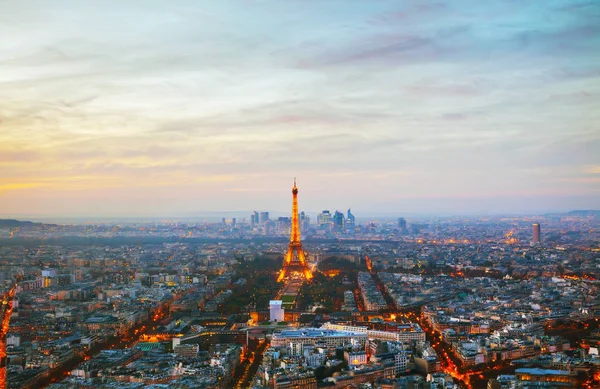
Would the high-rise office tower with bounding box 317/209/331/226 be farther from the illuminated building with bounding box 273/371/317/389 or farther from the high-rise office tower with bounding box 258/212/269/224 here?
the illuminated building with bounding box 273/371/317/389

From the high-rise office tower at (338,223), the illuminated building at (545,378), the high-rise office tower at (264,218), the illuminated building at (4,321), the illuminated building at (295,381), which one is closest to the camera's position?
the illuminated building at (545,378)

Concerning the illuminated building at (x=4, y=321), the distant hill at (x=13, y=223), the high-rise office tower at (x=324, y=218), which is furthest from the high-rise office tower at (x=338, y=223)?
the illuminated building at (x=4, y=321)

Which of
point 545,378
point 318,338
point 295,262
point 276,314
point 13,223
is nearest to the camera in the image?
point 545,378

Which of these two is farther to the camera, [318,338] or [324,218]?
[324,218]

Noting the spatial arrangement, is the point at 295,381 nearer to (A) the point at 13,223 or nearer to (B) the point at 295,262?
(A) the point at 13,223

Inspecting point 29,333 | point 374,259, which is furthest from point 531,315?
point 374,259

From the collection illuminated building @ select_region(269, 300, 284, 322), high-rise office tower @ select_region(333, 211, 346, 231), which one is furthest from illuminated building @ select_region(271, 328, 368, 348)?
high-rise office tower @ select_region(333, 211, 346, 231)

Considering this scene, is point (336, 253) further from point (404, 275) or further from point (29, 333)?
point (29, 333)

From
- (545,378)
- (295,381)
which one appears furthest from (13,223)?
(545,378)

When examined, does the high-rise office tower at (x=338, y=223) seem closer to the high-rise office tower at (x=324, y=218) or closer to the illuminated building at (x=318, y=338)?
the high-rise office tower at (x=324, y=218)
